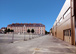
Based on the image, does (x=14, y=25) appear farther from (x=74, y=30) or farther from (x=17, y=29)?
(x=74, y=30)

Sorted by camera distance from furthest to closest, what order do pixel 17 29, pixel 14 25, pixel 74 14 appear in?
pixel 14 25 → pixel 17 29 → pixel 74 14

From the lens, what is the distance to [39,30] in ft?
437

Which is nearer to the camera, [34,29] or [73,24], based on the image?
[73,24]

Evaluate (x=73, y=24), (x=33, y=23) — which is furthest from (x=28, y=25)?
(x=73, y=24)

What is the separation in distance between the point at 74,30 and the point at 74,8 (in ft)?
10.7

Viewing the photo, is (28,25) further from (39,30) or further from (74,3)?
(74,3)

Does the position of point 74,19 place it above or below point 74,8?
below

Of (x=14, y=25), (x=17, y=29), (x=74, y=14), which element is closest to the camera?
(x=74, y=14)

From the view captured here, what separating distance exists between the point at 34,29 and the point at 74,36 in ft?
395

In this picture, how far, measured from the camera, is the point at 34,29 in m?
135

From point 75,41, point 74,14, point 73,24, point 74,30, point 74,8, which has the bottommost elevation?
point 75,41

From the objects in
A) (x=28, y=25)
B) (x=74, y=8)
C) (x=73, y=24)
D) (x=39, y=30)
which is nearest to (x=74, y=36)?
(x=73, y=24)

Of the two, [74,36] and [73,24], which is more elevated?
[73,24]

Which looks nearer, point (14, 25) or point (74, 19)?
point (74, 19)
